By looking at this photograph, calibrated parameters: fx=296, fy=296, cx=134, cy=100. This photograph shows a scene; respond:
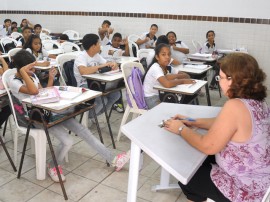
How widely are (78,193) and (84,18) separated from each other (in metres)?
6.06

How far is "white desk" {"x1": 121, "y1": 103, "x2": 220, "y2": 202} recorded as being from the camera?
1.32m

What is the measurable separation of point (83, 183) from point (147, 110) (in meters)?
1.01

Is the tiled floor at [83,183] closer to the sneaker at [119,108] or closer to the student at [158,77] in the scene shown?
the student at [158,77]

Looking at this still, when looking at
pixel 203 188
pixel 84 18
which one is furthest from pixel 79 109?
pixel 84 18

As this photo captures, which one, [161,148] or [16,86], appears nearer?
[161,148]

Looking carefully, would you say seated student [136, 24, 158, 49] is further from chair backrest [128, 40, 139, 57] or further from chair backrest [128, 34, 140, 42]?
chair backrest [128, 40, 139, 57]

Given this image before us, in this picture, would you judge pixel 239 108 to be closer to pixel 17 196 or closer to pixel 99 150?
pixel 99 150

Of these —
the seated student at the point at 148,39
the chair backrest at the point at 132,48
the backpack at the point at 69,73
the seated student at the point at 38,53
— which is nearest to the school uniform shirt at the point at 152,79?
the backpack at the point at 69,73

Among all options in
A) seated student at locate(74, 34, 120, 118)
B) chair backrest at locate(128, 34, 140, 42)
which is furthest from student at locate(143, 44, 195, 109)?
chair backrest at locate(128, 34, 140, 42)

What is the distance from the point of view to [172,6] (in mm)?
6320

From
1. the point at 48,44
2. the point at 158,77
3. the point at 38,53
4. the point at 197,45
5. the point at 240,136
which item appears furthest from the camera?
the point at 197,45

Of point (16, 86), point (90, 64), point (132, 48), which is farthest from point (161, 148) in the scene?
point (132, 48)

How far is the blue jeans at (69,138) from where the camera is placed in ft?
8.13

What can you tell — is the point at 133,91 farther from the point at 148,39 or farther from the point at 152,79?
the point at 148,39
